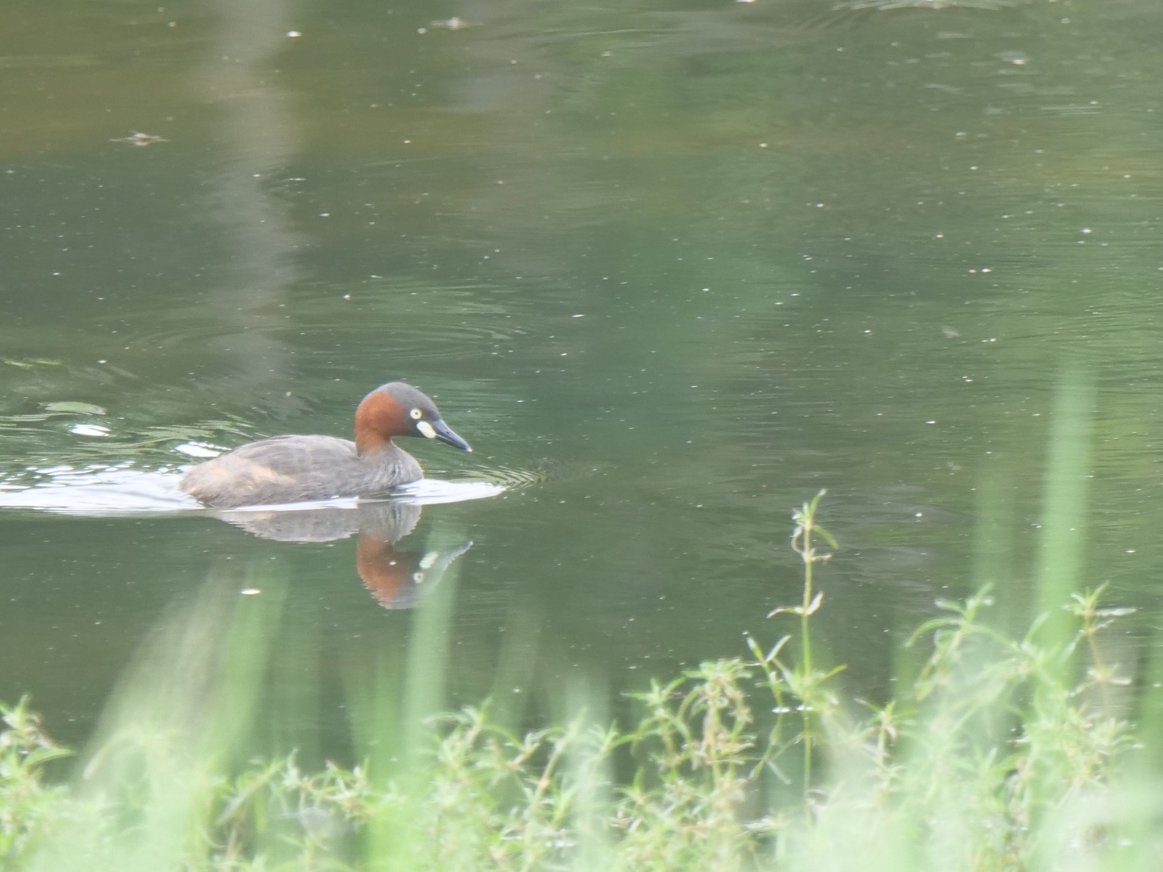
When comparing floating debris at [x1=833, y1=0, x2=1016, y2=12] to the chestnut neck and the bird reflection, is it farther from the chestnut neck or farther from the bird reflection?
the bird reflection

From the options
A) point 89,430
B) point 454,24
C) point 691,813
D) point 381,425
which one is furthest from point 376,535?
point 454,24

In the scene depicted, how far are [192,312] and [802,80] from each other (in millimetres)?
6430

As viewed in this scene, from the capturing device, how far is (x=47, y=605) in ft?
22.8

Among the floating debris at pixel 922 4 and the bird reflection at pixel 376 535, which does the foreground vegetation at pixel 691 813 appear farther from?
the floating debris at pixel 922 4

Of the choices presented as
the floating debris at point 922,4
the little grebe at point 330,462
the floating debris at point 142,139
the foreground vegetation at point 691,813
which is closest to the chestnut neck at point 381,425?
the little grebe at point 330,462

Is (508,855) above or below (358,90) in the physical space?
above

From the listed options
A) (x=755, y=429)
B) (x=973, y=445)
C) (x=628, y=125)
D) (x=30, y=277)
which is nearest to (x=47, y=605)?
(x=755, y=429)

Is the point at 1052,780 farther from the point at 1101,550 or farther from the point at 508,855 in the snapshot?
the point at 1101,550

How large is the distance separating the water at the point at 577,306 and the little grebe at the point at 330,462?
13cm

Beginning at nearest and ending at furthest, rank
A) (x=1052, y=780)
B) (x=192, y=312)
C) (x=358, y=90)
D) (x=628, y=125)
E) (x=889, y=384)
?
(x=1052, y=780), (x=889, y=384), (x=192, y=312), (x=628, y=125), (x=358, y=90)

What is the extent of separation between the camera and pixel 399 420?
8.45 m

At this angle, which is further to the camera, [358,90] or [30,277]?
[358,90]

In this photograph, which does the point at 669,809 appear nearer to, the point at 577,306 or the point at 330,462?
the point at 330,462

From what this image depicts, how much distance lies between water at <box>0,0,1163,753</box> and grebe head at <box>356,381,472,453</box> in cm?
29
